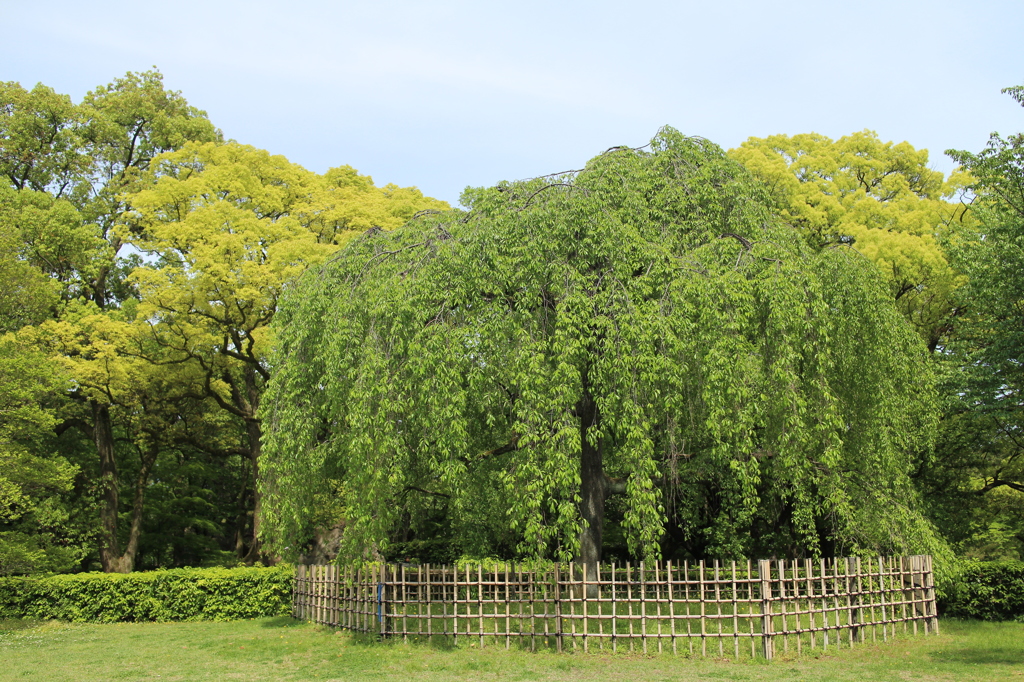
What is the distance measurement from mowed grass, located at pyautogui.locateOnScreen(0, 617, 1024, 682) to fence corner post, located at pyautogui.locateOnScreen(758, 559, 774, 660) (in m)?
0.20

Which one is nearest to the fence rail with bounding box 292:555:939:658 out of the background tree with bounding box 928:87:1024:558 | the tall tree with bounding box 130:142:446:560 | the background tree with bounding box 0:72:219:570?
the background tree with bounding box 928:87:1024:558

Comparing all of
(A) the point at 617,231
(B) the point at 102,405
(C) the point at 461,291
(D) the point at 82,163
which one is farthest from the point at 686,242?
(D) the point at 82,163

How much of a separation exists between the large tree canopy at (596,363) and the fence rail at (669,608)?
0.70m

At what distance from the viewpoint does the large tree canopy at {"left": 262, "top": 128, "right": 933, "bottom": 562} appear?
10.0 m

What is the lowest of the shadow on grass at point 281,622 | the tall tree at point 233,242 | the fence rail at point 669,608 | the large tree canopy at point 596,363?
the shadow on grass at point 281,622

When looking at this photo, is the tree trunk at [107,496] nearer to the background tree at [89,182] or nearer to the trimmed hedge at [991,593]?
the background tree at [89,182]

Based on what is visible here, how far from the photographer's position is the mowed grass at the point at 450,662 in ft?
30.0

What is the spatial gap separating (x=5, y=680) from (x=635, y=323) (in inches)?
375

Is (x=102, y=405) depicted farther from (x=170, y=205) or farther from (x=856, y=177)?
(x=856, y=177)

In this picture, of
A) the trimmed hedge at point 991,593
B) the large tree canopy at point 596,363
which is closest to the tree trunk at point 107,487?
the large tree canopy at point 596,363

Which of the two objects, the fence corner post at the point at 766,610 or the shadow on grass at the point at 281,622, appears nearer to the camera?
the fence corner post at the point at 766,610

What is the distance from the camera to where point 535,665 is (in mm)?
9602

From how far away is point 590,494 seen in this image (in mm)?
12391

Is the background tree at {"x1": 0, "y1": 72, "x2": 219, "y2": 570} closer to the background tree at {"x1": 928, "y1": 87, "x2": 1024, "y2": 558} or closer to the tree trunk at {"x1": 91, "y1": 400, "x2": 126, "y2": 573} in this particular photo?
the tree trunk at {"x1": 91, "y1": 400, "x2": 126, "y2": 573}
